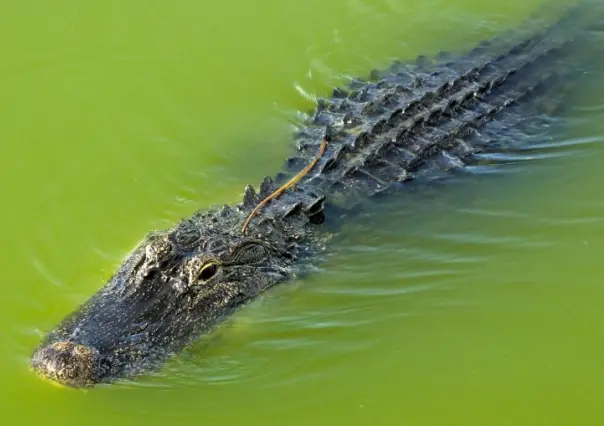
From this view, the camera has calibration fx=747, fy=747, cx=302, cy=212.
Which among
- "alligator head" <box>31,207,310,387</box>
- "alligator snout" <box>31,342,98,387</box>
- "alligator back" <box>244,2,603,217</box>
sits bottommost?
"alligator snout" <box>31,342,98,387</box>

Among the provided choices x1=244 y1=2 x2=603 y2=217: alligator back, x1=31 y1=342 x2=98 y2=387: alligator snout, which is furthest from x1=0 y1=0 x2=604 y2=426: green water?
x1=244 y1=2 x2=603 y2=217: alligator back

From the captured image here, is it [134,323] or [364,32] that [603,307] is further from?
[364,32]

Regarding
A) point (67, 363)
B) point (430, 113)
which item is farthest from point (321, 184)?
point (67, 363)

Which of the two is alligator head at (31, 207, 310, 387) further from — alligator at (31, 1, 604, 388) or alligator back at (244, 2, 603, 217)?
alligator back at (244, 2, 603, 217)

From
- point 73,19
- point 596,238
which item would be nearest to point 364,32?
point 73,19

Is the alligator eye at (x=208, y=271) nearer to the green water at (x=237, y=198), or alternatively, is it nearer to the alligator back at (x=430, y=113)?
the green water at (x=237, y=198)

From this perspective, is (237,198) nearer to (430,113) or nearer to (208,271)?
(208,271)

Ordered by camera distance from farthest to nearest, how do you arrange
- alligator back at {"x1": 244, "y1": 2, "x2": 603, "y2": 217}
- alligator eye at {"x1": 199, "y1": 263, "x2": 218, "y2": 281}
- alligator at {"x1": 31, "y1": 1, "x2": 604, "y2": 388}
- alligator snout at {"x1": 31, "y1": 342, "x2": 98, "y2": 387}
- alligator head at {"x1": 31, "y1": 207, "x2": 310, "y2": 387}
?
alligator back at {"x1": 244, "y1": 2, "x2": 603, "y2": 217}
alligator eye at {"x1": 199, "y1": 263, "x2": 218, "y2": 281}
alligator at {"x1": 31, "y1": 1, "x2": 604, "y2": 388}
alligator head at {"x1": 31, "y1": 207, "x2": 310, "y2": 387}
alligator snout at {"x1": 31, "y1": 342, "x2": 98, "y2": 387}

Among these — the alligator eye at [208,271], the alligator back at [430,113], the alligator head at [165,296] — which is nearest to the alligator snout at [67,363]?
the alligator head at [165,296]
